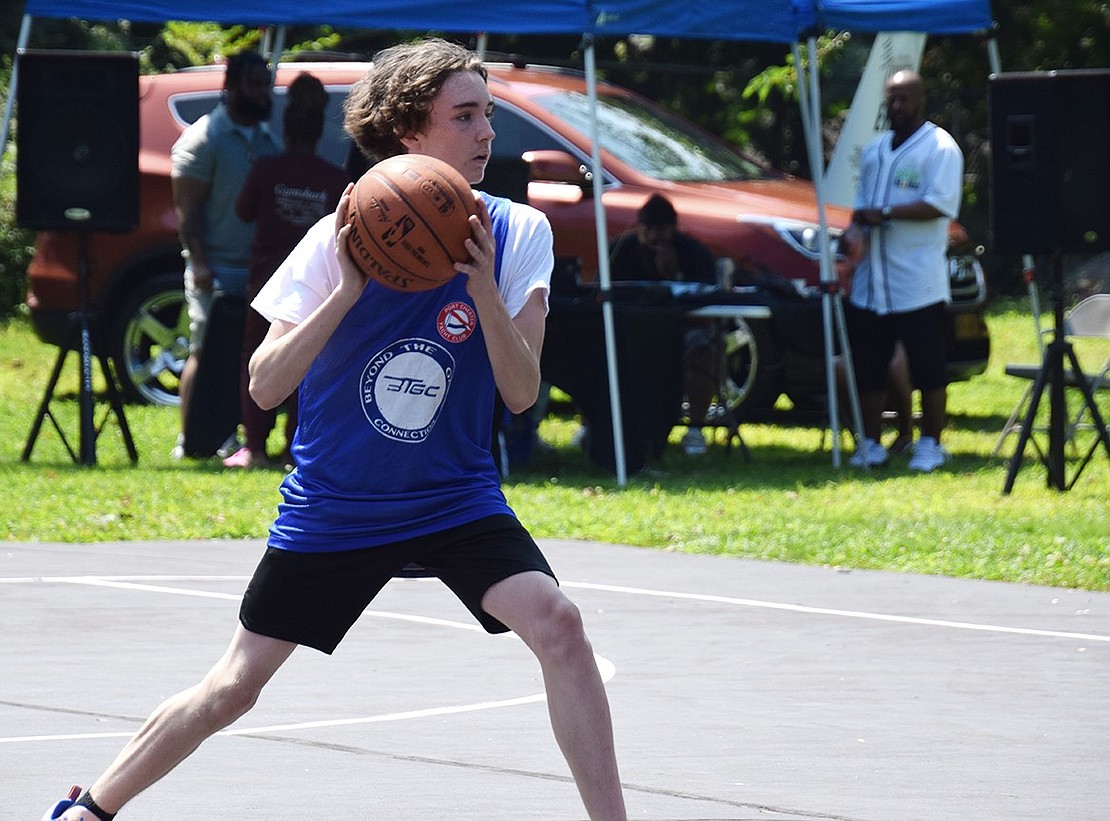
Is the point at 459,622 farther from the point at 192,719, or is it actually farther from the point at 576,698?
the point at 576,698

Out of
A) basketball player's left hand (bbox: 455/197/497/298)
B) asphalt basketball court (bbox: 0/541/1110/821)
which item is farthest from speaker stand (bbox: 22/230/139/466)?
basketball player's left hand (bbox: 455/197/497/298)

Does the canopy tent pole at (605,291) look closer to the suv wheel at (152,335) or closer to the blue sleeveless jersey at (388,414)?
the suv wheel at (152,335)

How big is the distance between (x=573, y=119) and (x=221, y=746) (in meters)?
8.46

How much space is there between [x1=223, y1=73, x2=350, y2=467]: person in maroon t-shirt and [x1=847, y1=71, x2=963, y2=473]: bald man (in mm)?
3144

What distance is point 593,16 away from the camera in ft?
36.0

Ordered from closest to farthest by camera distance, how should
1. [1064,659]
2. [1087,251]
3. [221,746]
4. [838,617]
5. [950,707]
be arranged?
[221,746], [950,707], [1064,659], [838,617], [1087,251]

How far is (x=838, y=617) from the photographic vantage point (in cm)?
808

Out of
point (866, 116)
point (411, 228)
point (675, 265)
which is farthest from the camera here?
point (866, 116)

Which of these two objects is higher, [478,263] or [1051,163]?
[478,263]

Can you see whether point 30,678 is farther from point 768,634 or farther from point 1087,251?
point 1087,251

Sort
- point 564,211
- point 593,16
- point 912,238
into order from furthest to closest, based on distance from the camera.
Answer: point 564,211, point 912,238, point 593,16

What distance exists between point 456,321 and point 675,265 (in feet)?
27.9

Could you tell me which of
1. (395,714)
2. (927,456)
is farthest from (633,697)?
(927,456)

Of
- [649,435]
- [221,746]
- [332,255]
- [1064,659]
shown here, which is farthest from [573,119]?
[332,255]
